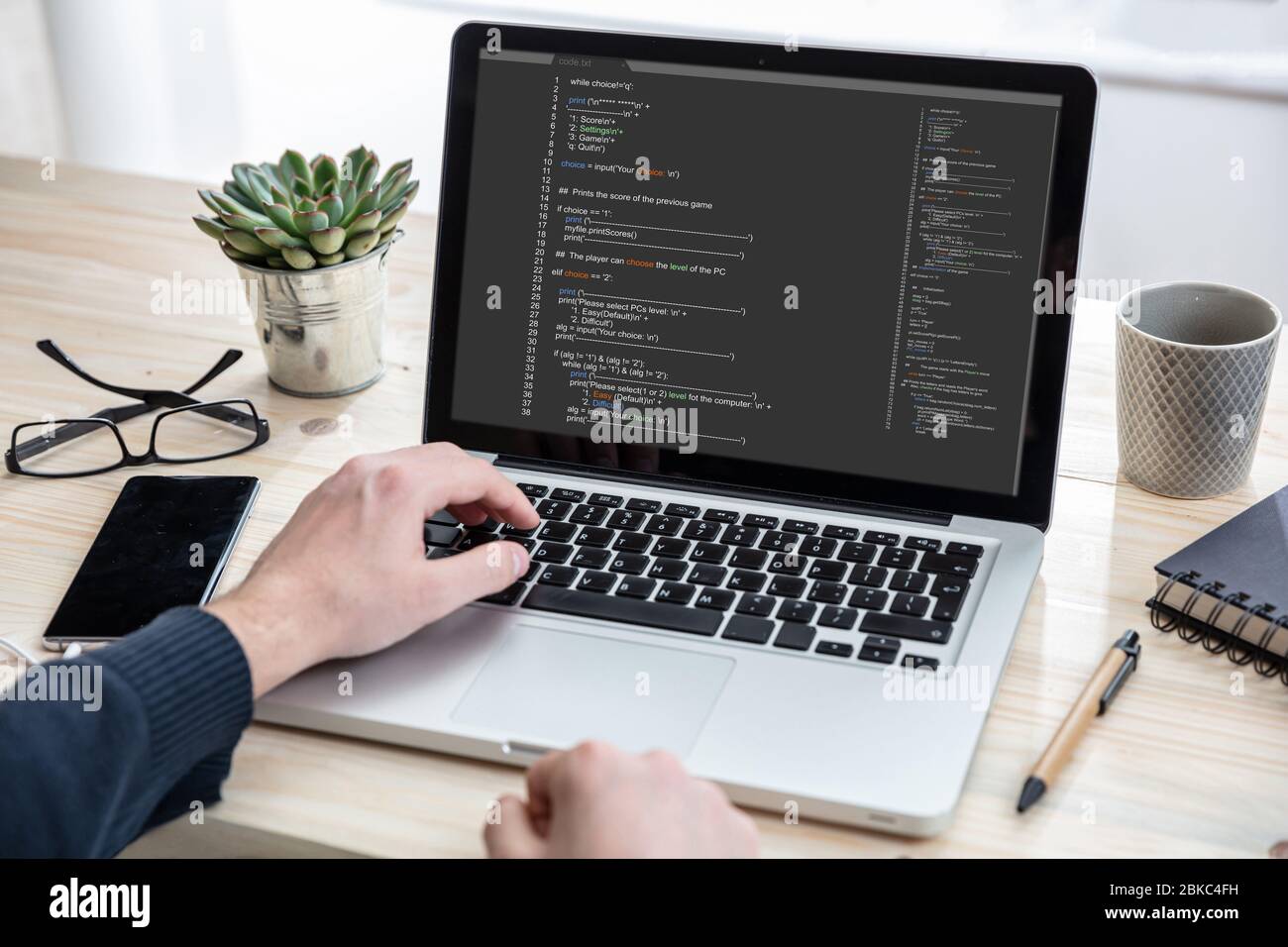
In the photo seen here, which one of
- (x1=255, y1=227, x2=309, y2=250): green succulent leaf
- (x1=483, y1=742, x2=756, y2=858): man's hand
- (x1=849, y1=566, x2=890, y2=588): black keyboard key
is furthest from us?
(x1=255, y1=227, x2=309, y2=250): green succulent leaf

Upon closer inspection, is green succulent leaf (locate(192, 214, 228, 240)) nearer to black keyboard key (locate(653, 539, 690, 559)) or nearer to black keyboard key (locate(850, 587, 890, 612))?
black keyboard key (locate(653, 539, 690, 559))

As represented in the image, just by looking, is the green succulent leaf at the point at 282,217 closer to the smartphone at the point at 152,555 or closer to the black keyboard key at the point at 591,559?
the smartphone at the point at 152,555

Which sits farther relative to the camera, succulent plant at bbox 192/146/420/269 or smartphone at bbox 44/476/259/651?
succulent plant at bbox 192/146/420/269

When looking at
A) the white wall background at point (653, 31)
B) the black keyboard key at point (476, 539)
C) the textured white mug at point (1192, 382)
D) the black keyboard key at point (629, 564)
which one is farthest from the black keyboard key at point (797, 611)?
the white wall background at point (653, 31)

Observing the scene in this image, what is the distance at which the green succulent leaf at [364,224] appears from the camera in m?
1.11

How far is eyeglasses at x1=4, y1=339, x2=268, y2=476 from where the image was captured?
3.55ft

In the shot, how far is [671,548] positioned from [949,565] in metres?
0.19

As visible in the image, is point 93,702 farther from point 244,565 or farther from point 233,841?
point 244,565

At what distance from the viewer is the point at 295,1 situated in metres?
2.99

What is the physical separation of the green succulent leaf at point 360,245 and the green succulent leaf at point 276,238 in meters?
0.04

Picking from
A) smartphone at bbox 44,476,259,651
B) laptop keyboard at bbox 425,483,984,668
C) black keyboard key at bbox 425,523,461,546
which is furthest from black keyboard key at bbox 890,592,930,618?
smartphone at bbox 44,476,259,651

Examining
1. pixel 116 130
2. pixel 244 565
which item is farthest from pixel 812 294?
pixel 116 130

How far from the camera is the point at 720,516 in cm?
93

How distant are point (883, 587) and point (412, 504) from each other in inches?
12.5
